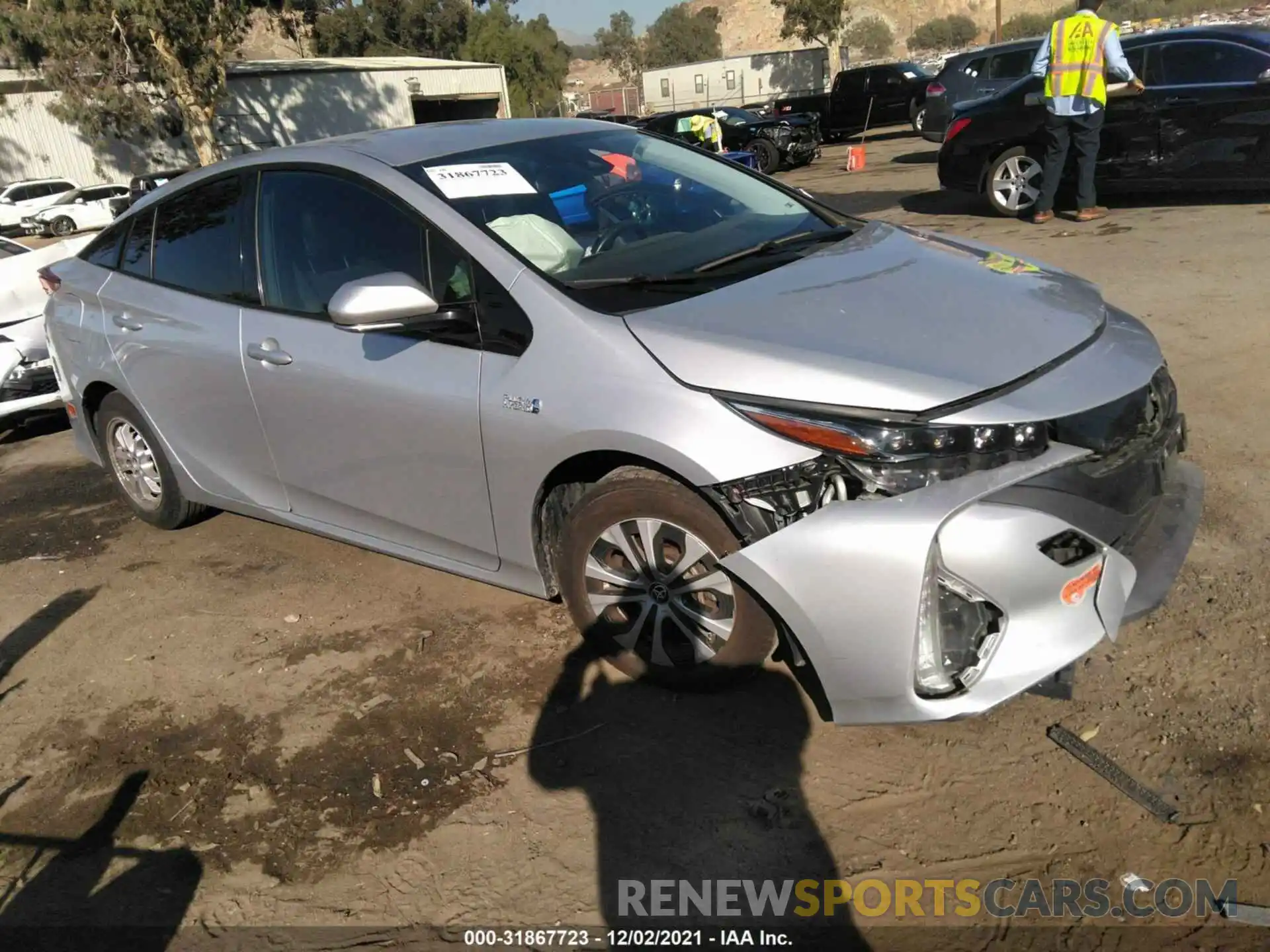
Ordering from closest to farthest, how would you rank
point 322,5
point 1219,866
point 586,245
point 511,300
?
point 1219,866 → point 511,300 → point 586,245 → point 322,5

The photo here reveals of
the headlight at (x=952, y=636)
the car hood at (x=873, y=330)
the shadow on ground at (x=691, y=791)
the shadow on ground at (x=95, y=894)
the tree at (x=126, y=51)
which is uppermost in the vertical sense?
the tree at (x=126, y=51)

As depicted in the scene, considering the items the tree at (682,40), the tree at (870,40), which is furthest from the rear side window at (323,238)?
the tree at (870,40)

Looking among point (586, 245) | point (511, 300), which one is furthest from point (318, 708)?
point (586, 245)

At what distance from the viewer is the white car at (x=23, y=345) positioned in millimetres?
6699

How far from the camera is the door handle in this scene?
3.67 metres

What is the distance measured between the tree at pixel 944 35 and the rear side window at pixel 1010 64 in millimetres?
89668

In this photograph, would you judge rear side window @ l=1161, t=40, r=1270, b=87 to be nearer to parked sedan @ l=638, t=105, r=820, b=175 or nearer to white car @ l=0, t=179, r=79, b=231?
parked sedan @ l=638, t=105, r=820, b=175

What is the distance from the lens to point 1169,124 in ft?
28.7

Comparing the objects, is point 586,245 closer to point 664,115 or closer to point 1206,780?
point 1206,780

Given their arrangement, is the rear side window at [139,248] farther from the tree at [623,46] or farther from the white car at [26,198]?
the tree at [623,46]

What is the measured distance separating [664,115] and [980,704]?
18825 mm

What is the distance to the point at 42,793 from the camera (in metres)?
3.16

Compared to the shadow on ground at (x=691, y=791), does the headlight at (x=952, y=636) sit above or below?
above

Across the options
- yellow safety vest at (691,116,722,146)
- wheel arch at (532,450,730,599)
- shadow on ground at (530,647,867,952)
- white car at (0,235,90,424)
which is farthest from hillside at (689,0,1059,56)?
shadow on ground at (530,647,867,952)
